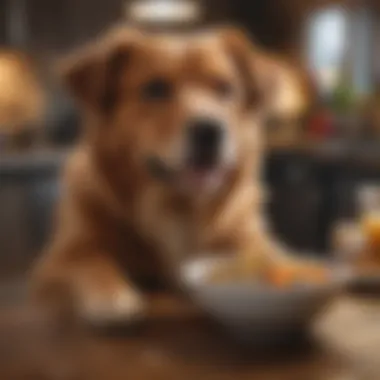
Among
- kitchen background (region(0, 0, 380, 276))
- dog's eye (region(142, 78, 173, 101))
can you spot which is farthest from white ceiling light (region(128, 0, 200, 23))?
dog's eye (region(142, 78, 173, 101))

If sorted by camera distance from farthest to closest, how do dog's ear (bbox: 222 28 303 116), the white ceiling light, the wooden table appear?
the white ceiling light → dog's ear (bbox: 222 28 303 116) → the wooden table

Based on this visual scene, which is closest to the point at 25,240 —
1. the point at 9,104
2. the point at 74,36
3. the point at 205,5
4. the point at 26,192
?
the point at 26,192

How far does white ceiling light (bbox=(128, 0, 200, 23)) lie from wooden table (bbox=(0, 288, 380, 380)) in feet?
1.86

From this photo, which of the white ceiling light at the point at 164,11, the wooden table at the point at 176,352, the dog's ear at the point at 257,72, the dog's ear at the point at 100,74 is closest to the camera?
the wooden table at the point at 176,352

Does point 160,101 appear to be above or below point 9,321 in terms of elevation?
above

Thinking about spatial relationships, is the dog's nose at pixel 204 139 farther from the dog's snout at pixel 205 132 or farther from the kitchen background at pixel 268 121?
the kitchen background at pixel 268 121

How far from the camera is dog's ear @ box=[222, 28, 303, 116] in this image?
Result: 1236 mm

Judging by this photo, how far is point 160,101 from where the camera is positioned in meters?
1.20

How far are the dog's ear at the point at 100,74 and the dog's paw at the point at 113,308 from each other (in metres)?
0.30

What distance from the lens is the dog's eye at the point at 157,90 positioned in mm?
Result: 1174

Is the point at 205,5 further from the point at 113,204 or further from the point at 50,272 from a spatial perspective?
the point at 50,272

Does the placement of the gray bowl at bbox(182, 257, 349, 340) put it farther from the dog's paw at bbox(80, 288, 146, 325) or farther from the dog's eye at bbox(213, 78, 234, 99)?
the dog's eye at bbox(213, 78, 234, 99)

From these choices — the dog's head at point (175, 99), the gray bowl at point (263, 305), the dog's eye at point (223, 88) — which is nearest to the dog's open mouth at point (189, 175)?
the dog's head at point (175, 99)

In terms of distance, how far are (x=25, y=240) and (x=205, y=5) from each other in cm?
49
